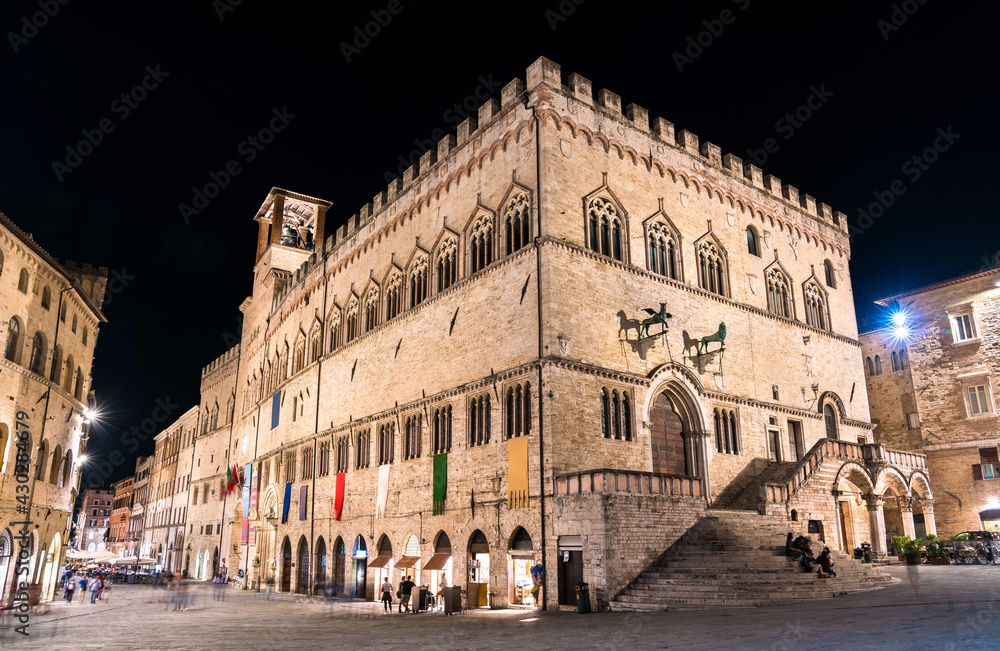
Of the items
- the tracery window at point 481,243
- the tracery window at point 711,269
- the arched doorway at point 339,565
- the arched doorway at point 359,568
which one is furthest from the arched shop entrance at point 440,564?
the tracery window at point 711,269

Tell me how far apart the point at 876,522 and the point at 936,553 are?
3025 millimetres

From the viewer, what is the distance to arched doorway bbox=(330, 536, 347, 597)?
95.9 ft

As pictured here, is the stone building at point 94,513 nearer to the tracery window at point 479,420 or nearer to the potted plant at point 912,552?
the tracery window at point 479,420

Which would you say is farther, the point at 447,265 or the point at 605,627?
the point at 447,265

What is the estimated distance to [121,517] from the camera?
319ft

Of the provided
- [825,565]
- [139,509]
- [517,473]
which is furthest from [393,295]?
[139,509]

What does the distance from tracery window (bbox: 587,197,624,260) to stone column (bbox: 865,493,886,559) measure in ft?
42.7

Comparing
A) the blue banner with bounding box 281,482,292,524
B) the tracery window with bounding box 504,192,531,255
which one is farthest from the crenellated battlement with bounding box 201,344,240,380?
the tracery window with bounding box 504,192,531,255

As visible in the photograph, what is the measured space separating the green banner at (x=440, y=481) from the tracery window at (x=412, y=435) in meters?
1.70

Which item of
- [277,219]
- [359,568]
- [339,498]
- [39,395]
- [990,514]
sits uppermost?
[277,219]

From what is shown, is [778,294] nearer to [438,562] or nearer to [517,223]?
[517,223]

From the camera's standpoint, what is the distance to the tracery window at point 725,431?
970 inches

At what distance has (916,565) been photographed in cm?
2631

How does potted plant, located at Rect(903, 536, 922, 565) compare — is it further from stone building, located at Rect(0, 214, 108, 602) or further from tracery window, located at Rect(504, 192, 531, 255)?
stone building, located at Rect(0, 214, 108, 602)
